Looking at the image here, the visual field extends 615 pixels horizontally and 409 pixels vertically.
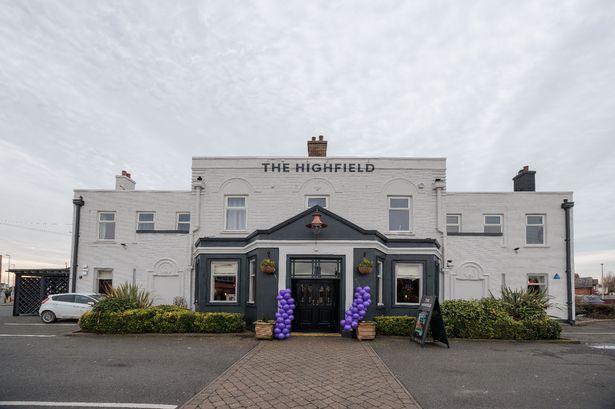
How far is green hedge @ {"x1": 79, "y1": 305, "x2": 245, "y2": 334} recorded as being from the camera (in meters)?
16.5

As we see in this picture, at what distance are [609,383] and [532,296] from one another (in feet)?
23.8

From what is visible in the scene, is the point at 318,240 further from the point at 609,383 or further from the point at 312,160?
the point at 609,383

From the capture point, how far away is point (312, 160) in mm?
21141

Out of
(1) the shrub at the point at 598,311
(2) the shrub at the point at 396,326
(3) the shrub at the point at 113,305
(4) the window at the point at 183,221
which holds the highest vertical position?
(4) the window at the point at 183,221

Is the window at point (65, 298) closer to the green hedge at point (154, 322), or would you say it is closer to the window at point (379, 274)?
the green hedge at point (154, 322)

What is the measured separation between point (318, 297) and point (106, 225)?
12.1 metres

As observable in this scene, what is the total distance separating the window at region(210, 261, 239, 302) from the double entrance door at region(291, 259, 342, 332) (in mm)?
2914

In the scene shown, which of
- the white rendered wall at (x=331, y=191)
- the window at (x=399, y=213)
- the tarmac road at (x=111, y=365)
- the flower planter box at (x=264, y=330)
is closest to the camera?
the tarmac road at (x=111, y=365)

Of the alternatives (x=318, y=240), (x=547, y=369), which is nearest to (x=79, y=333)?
(x=318, y=240)

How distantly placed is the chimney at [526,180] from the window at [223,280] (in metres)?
15.1

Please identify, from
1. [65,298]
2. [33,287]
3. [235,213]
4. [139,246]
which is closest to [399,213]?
[235,213]

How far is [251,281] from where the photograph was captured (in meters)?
18.2

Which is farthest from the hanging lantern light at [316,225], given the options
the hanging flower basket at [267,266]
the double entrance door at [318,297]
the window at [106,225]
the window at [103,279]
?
the window at [103,279]

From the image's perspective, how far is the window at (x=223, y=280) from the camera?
18938 millimetres
